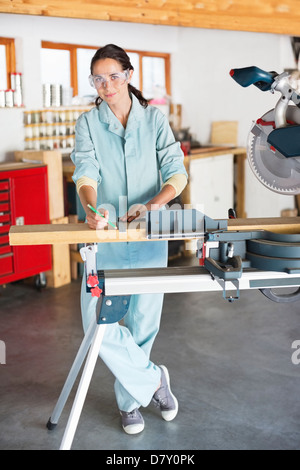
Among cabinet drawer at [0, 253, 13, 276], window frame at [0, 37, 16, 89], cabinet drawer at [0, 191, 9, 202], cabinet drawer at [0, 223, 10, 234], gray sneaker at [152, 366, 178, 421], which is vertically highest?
window frame at [0, 37, 16, 89]

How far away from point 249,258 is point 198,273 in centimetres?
17

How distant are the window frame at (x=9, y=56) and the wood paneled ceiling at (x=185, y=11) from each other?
2.75 ft

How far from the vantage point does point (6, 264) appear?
4.43m

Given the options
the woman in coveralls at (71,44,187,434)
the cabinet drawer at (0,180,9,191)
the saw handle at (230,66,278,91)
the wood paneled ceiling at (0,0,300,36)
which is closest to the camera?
the saw handle at (230,66,278,91)

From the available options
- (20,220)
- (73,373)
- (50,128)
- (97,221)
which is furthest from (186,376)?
(50,128)

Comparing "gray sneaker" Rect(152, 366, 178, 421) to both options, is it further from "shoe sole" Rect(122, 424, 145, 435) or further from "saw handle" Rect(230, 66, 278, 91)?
"saw handle" Rect(230, 66, 278, 91)

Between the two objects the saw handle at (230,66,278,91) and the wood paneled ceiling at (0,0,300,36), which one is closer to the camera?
the saw handle at (230,66,278,91)

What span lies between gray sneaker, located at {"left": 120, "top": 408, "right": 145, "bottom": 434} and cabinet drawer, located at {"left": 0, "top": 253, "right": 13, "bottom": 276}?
208 cm

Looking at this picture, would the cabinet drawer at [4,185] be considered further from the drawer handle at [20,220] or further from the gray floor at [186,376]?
the gray floor at [186,376]

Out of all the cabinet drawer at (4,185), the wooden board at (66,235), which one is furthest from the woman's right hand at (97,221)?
the cabinet drawer at (4,185)

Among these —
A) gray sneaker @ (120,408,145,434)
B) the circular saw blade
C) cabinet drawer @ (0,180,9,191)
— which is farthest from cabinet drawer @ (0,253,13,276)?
the circular saw blade

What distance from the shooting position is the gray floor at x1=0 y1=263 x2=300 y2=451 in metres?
2.54

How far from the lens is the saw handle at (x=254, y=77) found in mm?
1983

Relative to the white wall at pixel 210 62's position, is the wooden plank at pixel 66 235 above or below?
below
